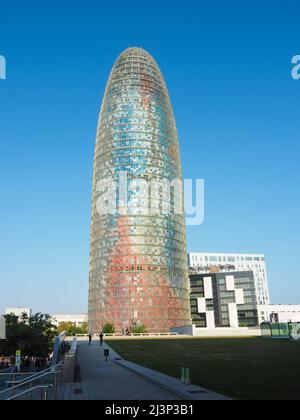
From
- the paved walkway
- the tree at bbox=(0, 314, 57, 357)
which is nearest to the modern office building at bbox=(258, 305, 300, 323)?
the tree at bbox=(0, 314, 57, 357)

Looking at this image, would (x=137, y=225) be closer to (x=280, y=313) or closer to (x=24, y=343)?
(x=24, y=343)

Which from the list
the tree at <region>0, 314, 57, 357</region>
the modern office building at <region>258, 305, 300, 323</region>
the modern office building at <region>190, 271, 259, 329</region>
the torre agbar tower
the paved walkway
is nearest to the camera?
the paved walkway

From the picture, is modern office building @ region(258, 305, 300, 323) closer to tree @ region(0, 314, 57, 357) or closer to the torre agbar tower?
the torre agbar tower

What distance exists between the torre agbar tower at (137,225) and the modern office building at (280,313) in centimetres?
5941

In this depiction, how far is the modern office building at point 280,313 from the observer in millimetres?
167087

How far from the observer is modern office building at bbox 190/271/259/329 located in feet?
567

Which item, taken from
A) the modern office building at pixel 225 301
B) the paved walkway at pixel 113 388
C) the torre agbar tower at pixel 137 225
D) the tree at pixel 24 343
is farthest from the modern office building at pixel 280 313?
the paved walkway at pixel 113 388

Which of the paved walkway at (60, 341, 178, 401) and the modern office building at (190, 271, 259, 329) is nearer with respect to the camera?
the paved walkway at (60, 341, 178, 401)

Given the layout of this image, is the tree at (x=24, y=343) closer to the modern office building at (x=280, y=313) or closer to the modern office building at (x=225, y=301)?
the modern office building at (x=280, y=313)

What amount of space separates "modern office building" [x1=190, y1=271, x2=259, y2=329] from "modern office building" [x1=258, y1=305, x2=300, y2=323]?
6.99 metres

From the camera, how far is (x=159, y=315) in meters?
119

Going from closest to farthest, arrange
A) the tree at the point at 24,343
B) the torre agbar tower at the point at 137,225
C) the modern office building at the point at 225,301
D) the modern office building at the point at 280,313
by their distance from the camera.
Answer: the tree at the point at 24,343 → the torre agbar tower at the point at 137,225 → the modern office building at the point at 280,313 → the modern office building at the point at 225,301

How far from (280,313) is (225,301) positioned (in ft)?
80.3
